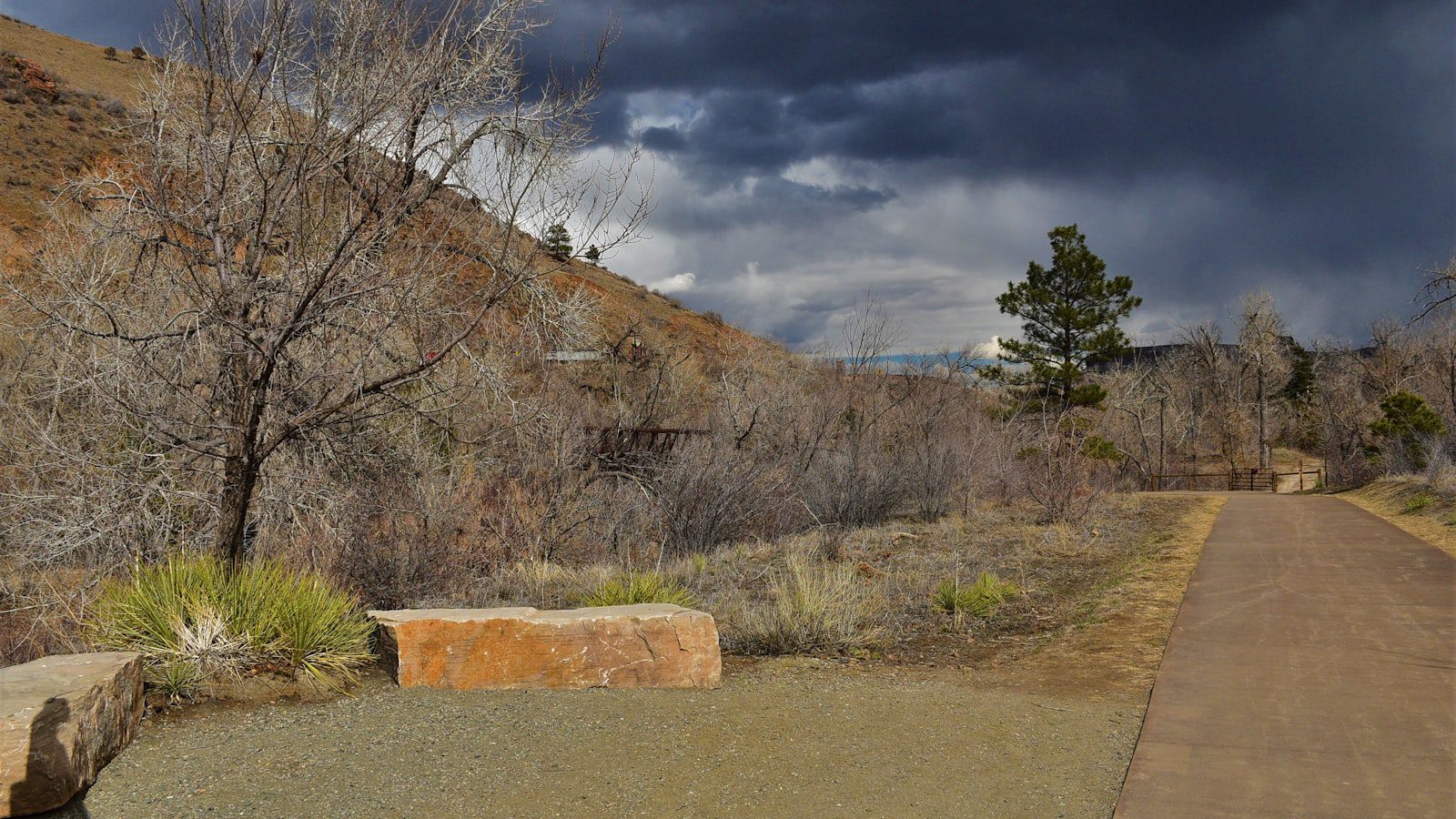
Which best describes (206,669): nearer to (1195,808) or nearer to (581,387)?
(1195,808)

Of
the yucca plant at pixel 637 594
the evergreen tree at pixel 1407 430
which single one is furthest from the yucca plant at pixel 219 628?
the evergreen tree at pixel 1407 430

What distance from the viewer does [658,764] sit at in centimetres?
506

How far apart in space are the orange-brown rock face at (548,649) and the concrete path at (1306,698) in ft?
9.04

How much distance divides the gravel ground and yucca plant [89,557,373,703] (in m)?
0.27

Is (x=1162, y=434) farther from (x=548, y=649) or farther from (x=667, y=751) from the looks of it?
(x=667, y=751)

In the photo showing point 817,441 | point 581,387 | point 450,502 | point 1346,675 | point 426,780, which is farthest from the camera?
point 817,441

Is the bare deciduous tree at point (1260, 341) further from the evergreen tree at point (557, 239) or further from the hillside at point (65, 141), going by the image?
the evergreen tree at point (557, 239)

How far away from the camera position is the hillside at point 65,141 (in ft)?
96.3

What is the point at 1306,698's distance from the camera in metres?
6.11

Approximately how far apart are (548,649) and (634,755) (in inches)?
54.5

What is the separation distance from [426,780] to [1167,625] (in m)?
6.50

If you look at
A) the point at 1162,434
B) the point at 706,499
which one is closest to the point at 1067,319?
the point at 1162,434

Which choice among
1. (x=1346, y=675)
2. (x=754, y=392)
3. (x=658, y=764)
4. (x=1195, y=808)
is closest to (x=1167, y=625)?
(x=1346, y=675)

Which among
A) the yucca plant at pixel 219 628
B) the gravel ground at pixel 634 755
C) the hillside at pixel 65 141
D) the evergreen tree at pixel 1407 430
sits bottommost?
the gravel ground at pixel 634 755
